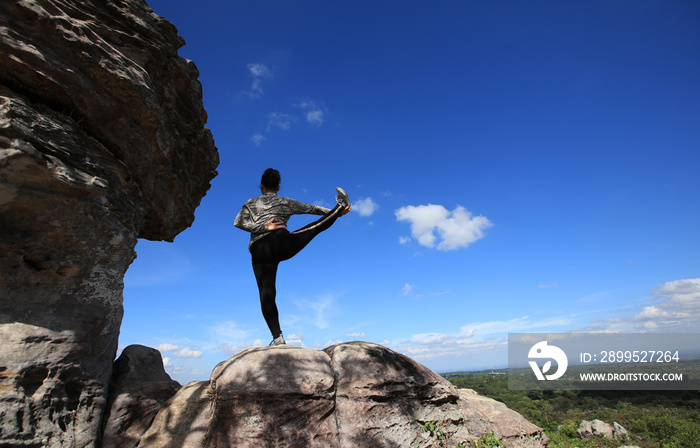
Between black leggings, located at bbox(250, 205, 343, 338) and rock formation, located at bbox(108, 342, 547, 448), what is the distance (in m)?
0.68

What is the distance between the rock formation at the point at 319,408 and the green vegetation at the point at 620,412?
31524 mm

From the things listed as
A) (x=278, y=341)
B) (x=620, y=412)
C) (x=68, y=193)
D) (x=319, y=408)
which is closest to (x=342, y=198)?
(x=278, y=341)

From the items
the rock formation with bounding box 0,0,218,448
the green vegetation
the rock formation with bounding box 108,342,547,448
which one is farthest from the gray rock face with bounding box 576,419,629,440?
the rock formation with bounding box 0,0,218,448

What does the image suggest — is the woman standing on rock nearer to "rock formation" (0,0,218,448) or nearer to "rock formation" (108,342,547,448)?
"rock formation" (108,342,547,448)

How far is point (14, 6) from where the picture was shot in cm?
438

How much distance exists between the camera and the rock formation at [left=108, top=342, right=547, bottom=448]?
4.20m

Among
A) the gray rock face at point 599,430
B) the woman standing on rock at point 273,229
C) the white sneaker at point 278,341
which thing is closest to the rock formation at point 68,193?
the woman standing on rock at point 273,229

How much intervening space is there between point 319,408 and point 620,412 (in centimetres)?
7991

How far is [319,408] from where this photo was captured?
4.40 m

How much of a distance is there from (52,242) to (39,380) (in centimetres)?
166

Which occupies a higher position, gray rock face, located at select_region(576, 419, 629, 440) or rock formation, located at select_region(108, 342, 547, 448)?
rock formation, located at select_region(108, 342, 547, 448)

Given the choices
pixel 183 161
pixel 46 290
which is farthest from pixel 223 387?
pixel 183 161

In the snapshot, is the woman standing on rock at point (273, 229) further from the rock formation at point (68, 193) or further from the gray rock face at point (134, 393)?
the rock formation at point (68, 193)

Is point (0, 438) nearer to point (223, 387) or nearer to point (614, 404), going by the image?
point (223, 387)
